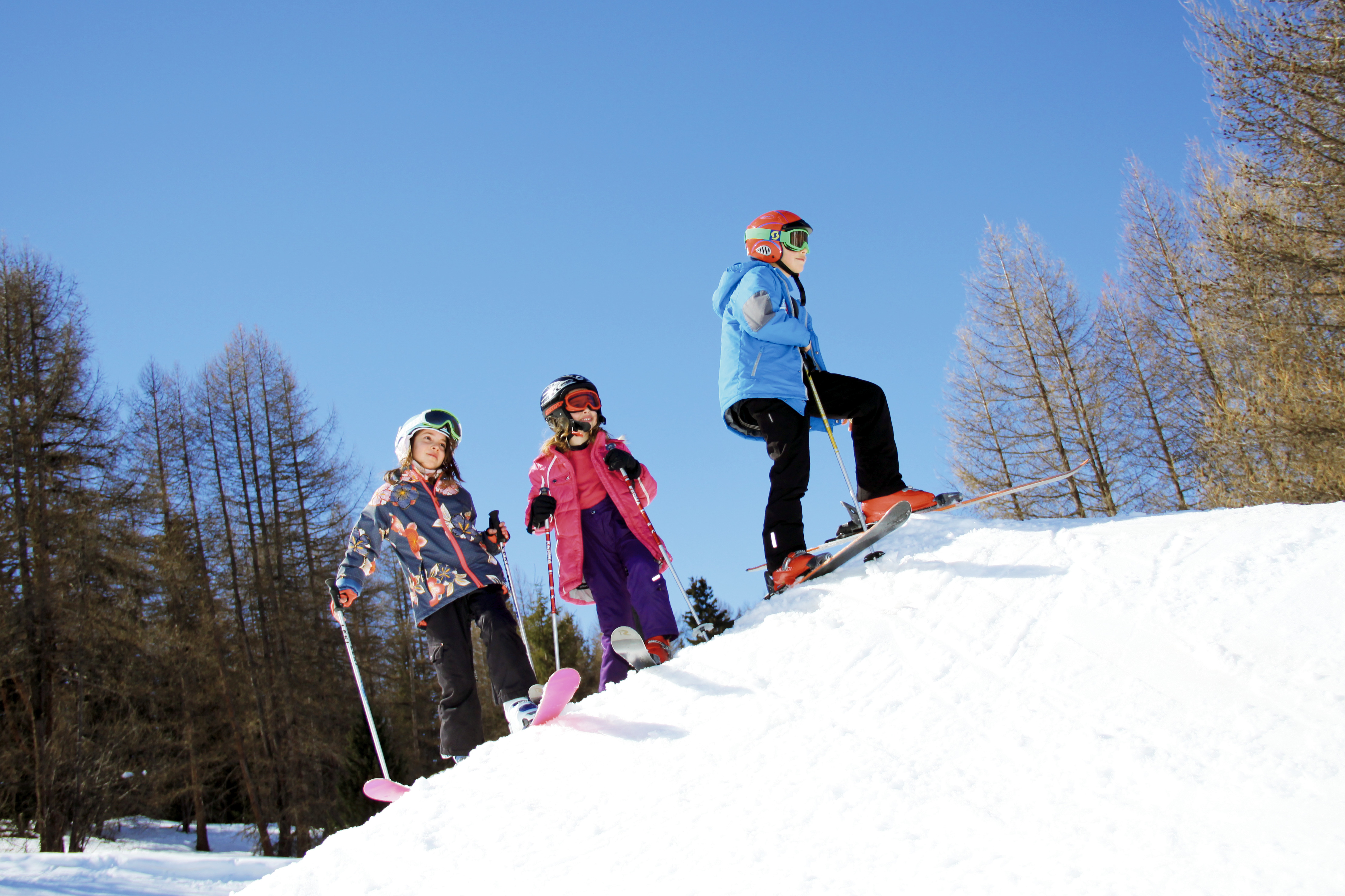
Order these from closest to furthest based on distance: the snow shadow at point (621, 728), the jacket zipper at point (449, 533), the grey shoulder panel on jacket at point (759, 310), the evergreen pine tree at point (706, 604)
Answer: the snow shadow at point (621, 728) → the jacket zipper at point (449, 533) → the grey shoulder panel on jacket at point (759, 310) → the evergreen pine tree at point (706, 604)

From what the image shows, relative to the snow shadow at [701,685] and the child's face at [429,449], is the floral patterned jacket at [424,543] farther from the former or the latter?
the snow shadow at [701,685]

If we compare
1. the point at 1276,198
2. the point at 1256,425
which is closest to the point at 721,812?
the point at 1256,425

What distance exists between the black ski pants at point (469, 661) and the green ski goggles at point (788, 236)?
9.17 ft

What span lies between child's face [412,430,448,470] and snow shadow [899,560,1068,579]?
2.82 meters

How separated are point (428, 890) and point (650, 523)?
2689mm

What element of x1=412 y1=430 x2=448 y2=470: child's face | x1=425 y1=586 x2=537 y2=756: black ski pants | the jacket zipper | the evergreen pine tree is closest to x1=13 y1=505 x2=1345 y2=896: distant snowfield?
x1=425 y1=586 x2=537 y2=756: black ski pants

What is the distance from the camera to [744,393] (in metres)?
Answer: 5.08

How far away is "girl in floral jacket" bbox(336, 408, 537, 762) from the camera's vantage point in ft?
14.8

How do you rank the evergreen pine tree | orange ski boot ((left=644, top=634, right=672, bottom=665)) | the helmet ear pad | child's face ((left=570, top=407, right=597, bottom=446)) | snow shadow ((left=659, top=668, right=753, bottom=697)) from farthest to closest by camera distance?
1. the evergreen pine tree
2. the helmet ear pad
3. child's face ((left=570, top=407, right=597, bottom=446))
4. orange ski boot ((left=644, top=634, right=672, bottom=665))
5. snow shadow ((left=659, top=668, right=753, bottom=697))

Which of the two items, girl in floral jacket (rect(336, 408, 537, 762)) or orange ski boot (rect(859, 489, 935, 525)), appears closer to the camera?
girl in floral jacket (rect(336, 408, 537, 762))

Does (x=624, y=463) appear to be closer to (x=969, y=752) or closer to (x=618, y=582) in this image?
(x=618, y=582)

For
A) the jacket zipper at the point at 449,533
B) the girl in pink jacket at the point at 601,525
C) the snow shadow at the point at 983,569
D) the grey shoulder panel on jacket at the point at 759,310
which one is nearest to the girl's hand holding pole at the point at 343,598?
the jacket zipper at the point at 449,533

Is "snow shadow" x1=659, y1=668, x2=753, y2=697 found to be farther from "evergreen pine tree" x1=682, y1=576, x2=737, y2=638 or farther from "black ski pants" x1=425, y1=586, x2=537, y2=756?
"evergreen pine tree" x1=682, y1=576, x2=737, y2=638

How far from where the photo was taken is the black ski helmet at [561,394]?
5371mm
